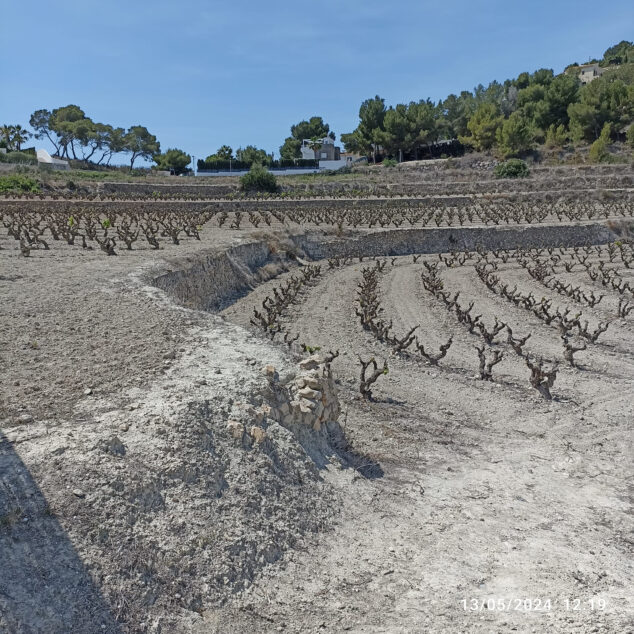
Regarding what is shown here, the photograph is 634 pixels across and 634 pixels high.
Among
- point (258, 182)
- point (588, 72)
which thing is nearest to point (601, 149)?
point (258, 182)

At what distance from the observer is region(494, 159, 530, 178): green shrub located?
60.2 metres

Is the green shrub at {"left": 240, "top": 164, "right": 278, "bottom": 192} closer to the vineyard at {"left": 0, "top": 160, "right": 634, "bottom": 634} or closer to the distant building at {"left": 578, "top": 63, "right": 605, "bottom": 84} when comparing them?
the vineyard at {"left": 0, "top": 160, "right": 634, "bottom": 634}

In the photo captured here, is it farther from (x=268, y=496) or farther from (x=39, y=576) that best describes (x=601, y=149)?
(x=39, y=576)

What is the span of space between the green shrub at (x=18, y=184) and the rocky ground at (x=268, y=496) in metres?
41.2

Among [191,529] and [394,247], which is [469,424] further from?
[394,247]

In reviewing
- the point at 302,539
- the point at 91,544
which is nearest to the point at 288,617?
the point at 302,539

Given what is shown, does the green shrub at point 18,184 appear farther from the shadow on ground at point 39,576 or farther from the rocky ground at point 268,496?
the shadow on ground at point 39,576

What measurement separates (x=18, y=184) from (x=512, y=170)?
47.1 metres

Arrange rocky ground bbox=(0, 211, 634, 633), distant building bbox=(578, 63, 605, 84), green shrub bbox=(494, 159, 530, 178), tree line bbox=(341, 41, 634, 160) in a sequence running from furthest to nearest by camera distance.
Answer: distant building bbox=(578, 63, 605, 84), tree line bbox=(341, 41, 634, 160), green shrub bbox=(494, 159, 530, 178), rocky ground bbox=(0, 211, 634, 633)

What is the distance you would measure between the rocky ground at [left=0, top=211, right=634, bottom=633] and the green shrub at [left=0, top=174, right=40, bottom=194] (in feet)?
135

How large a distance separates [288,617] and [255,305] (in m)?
14.0

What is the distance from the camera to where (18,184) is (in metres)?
47.3

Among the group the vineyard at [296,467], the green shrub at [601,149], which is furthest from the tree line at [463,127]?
the vineyard at [296,467]

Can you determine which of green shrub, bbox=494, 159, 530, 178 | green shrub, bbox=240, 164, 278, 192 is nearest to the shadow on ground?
green shrub, bbox=240, 164, 278, 192
